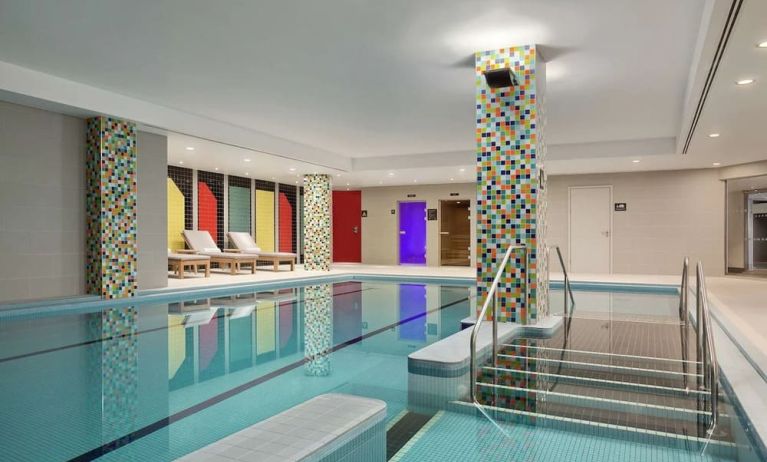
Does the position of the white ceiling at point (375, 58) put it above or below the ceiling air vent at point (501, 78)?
above

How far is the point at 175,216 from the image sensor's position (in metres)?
12.0

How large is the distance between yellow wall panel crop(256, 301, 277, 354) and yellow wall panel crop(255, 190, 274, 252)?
7394 mm

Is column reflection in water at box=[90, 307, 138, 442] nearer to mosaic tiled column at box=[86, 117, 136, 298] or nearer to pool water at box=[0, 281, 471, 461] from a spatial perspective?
pool water at box=[0, 281, 471, 461]

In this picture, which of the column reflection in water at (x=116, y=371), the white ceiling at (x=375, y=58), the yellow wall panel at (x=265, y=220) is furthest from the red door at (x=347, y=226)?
the column reflection in water at (x=116, y=371)

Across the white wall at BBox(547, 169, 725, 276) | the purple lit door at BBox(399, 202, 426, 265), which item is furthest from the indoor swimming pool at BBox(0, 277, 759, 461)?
the purple lit door at BBox(399, 202, 426, 265)

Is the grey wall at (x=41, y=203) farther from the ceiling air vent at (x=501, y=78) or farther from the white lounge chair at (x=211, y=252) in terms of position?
the ceiling air vent at (x=501, y=78)

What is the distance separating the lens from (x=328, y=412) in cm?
233

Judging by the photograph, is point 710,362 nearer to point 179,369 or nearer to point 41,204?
point 179,369

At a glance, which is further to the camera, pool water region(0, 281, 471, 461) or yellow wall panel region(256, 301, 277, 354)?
yellow wall panel region(256, 301, 277, 354)

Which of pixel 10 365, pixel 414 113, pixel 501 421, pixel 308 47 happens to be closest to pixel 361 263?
pixel 414 113

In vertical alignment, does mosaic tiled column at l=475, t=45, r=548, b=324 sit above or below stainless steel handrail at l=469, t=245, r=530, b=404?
above

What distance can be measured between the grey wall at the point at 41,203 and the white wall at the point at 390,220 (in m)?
9.76

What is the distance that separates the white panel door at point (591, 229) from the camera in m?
12.5

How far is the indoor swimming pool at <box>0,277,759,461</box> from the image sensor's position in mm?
2328
